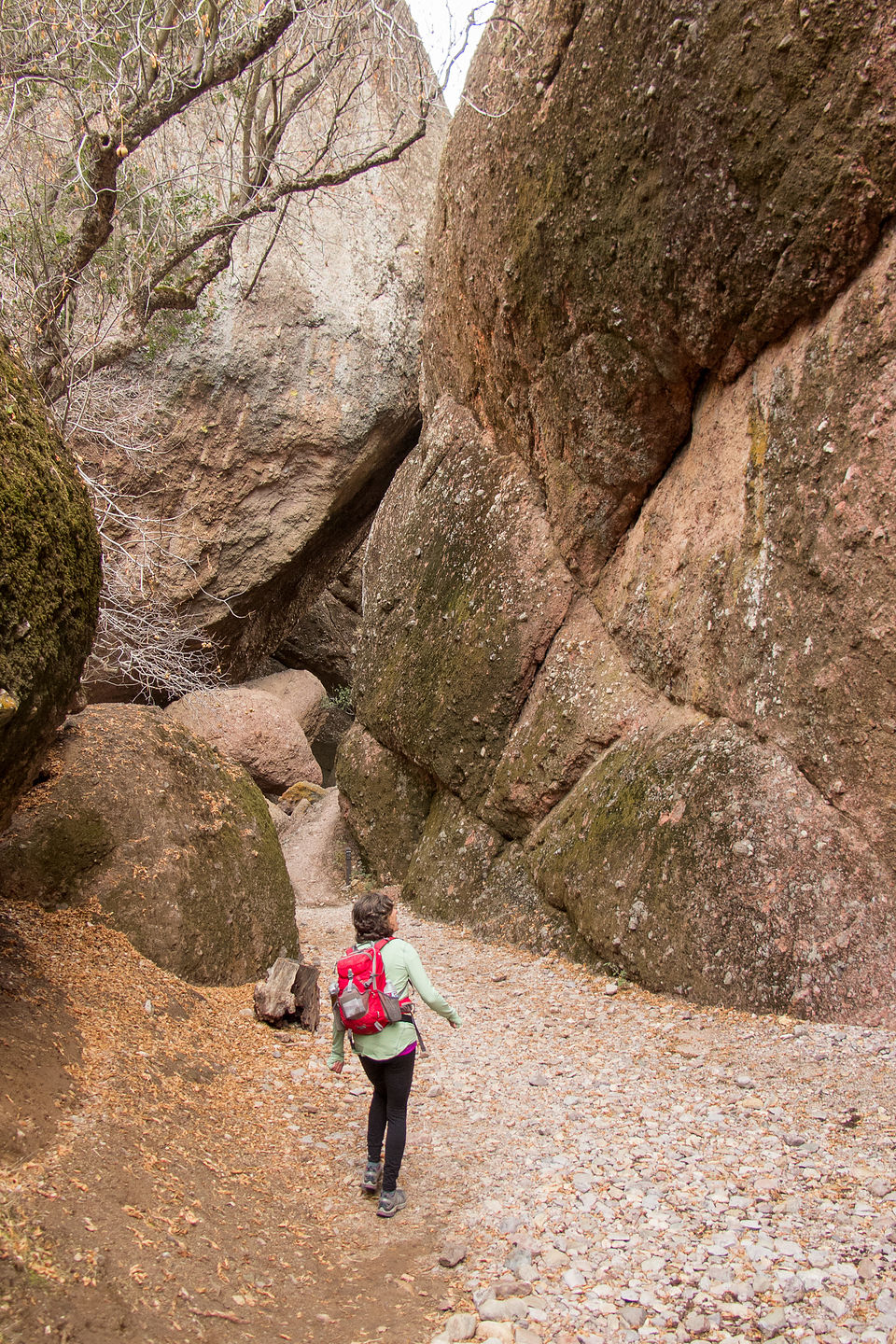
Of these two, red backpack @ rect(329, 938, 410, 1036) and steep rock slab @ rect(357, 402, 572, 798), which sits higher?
steep rock slab @ rect(357, 402, 572, 798)

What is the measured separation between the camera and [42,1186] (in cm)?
→ 268

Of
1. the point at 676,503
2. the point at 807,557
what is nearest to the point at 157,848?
the point at 807,557

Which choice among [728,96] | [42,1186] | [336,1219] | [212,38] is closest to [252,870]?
[336,1219]

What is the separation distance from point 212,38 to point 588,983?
7452 mm

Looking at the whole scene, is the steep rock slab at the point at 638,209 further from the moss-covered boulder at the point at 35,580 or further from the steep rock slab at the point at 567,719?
the moss-covered boulder at the point at 35,580

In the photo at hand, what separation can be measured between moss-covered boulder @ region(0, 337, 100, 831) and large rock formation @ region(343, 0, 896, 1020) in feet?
12.6

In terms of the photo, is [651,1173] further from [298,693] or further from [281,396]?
[298,693]

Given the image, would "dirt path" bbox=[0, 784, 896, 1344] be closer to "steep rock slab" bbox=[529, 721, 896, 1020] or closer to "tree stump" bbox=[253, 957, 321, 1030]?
"tree stump" bbox=[253, 957, 321, 1030]

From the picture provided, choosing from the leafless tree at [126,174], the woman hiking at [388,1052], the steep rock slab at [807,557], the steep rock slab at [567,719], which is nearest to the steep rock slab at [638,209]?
the steep rock slab at [807,557]

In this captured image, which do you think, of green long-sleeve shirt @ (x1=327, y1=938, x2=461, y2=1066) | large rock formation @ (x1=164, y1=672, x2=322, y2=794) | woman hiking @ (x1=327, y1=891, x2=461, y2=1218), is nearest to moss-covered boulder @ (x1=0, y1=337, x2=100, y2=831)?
woman hiking @ (x1=327, y1=891, x2=461, y2=1218)

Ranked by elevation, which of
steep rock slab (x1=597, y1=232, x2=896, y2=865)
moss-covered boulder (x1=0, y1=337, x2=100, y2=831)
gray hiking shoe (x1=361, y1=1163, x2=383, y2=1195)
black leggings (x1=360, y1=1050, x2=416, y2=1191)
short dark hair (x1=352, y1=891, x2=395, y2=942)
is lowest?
gray hiking shoe (x1=361, y1=1163, x2=383, y2=1195)

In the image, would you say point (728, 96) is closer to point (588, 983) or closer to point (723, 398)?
point (723, 398)

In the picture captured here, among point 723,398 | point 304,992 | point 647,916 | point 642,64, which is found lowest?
point 304,992

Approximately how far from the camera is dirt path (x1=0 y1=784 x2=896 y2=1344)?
8.39ft
